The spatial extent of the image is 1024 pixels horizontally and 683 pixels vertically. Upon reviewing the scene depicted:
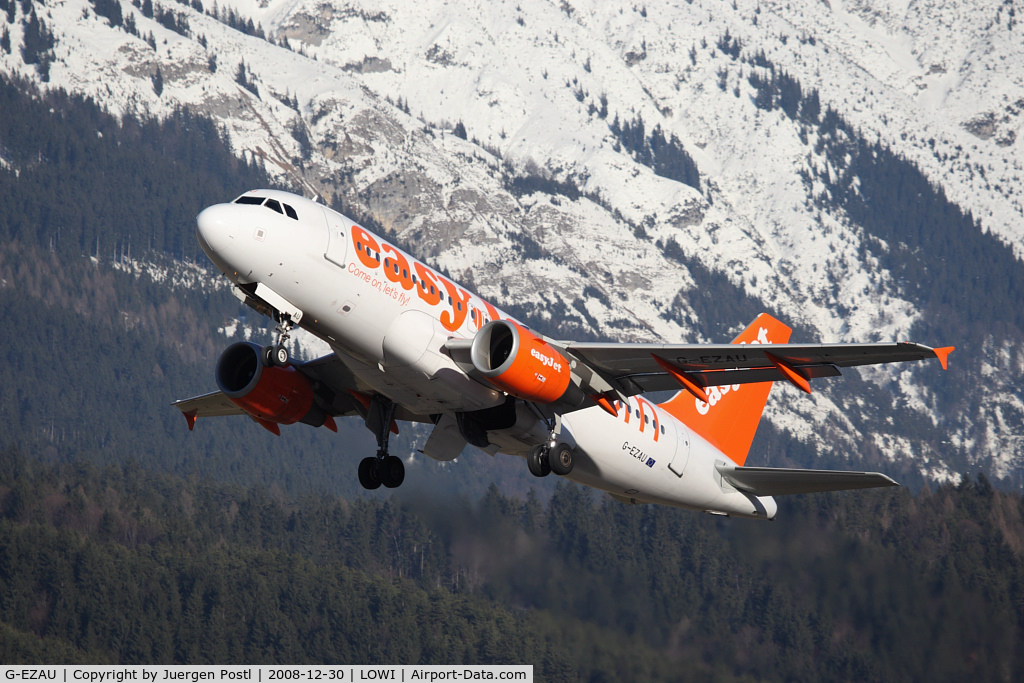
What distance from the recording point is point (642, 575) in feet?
238

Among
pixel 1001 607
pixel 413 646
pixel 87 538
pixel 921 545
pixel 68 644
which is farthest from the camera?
pixel 87 538

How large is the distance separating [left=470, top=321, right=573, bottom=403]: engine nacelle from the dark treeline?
1048 inches

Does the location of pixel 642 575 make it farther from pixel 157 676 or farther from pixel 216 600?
pixel 216 600

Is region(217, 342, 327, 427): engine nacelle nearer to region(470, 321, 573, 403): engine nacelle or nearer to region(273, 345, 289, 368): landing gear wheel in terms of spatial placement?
region(273, 345, 289, 368): landing gear wheel

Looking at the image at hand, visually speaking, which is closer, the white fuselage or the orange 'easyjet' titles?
the white fuselage

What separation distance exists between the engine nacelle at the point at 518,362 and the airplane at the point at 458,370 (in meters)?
0.04

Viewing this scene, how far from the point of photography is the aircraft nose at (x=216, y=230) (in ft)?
104

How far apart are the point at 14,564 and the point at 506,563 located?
11583 cm

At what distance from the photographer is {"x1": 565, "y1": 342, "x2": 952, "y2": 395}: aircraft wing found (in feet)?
110

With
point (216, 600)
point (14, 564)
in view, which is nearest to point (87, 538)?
point (14, 564)

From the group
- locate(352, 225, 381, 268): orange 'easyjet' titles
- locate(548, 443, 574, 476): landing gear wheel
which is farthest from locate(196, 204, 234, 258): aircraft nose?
locate(548, 443, 574, 476): landing gear wheel

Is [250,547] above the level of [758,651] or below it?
above

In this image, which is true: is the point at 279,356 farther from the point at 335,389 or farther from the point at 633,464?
the point at 633,464

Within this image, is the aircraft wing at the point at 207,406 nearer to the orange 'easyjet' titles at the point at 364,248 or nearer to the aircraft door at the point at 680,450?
the orange 'easyjet' titles at the point at 364,248
